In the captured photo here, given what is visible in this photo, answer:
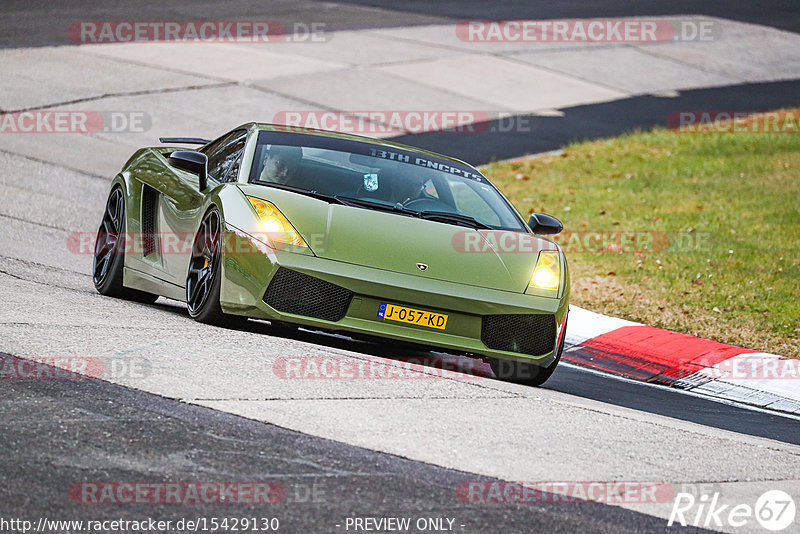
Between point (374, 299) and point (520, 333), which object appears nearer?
point (374, 299)

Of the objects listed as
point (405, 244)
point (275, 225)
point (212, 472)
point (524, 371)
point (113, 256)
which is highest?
point (275, 225)

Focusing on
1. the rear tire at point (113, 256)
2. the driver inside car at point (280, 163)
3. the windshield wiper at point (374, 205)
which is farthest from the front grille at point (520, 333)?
the rear tire at point (113, 256)

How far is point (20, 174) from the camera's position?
1462cm

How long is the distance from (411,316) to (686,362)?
10.9 feet

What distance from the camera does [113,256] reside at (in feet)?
30.2

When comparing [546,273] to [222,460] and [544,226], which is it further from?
[222,460]

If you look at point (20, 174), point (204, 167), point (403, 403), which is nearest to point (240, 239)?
point (204, 167)

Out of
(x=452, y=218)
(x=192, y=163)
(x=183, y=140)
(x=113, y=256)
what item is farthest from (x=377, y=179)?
(x=183, y=140)

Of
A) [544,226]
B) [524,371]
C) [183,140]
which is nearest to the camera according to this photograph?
[524,371]

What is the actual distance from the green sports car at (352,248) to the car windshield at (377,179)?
0.01m

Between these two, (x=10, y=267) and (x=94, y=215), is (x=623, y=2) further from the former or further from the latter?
(x=10, y=267)

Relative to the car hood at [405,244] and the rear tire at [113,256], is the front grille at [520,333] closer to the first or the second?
the car hood at [405,244]

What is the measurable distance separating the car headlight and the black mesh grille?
9.08 ft

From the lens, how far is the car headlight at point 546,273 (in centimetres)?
767
